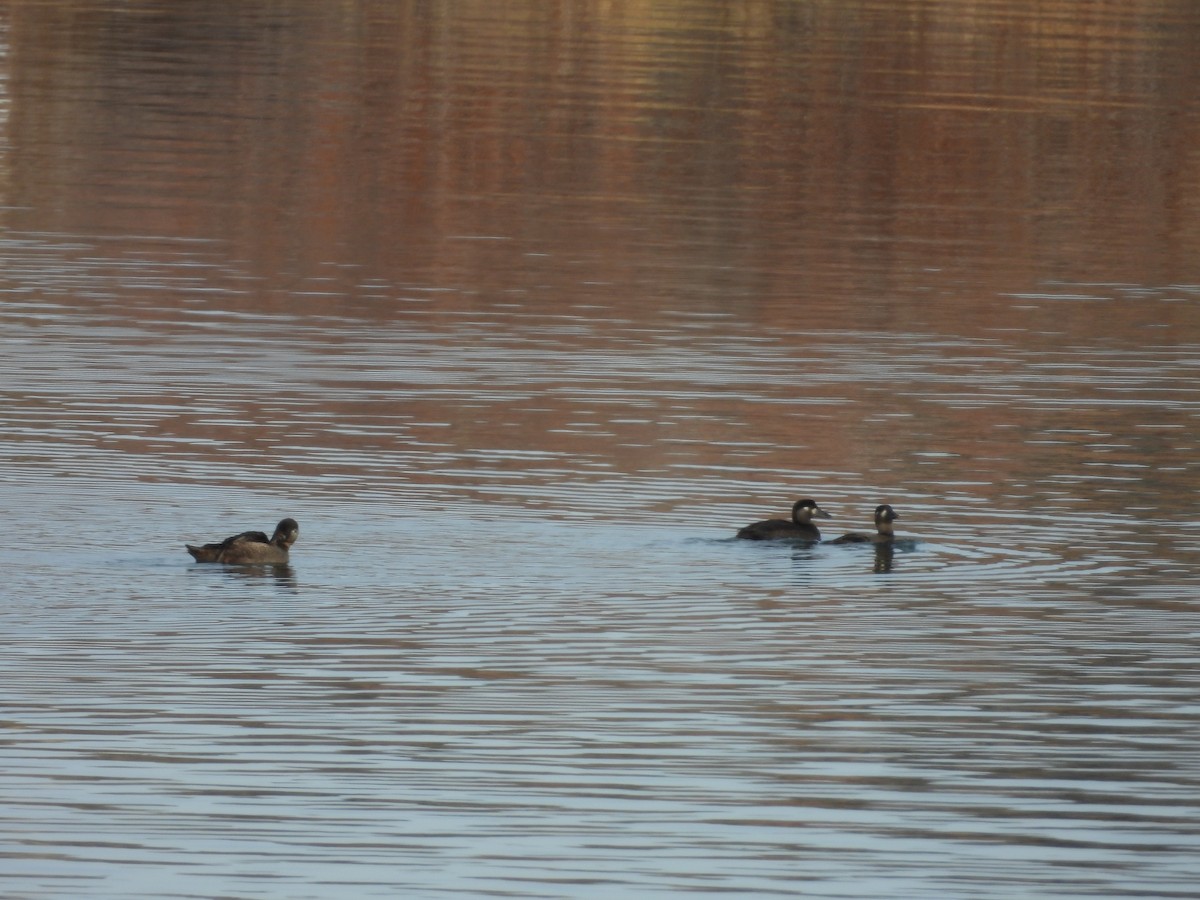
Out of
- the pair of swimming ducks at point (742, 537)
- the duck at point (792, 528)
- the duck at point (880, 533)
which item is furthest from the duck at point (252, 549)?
the duck at point (880, 533)

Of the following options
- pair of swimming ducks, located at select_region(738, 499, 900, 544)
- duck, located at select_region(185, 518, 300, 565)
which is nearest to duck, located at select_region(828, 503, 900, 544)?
pair of swimming ducks, located at select_region(738, 499, 900, 544)

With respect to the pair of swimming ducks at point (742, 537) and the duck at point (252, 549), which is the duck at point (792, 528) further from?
the duck at point (252, 549)

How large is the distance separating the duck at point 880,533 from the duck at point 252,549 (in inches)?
122

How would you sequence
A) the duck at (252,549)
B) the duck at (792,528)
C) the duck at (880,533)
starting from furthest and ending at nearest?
1. the duck at (880,533)
2. the duck at (792,528)
3. the duck at (252,549)

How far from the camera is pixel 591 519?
16266 millimetres

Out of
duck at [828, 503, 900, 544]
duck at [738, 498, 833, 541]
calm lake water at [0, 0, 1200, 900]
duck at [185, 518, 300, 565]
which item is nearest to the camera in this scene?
calm lake water at [0, 0, 1200, 900]

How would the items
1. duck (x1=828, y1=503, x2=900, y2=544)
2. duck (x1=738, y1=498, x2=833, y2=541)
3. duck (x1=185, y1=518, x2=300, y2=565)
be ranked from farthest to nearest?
duck (x1=828, y1=503, x2=900, y2=544), duck (x1=738, y1=498, x2=833, y2=541), duck (x1=185, y1=518, x2=300, y2=565)

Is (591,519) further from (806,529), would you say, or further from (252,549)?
(252,549)

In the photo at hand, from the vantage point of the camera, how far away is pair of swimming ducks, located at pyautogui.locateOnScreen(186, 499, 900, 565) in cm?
1459

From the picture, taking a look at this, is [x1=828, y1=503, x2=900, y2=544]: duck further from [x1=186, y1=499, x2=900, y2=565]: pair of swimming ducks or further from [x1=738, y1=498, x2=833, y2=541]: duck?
[x1=738, y1=498, x2=833, y2=541]: duck

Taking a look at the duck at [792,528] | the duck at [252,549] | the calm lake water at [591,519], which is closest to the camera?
the calm lake water at [591,519]

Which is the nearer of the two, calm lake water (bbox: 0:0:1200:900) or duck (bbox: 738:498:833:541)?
calm lake water (bbox: 0:0:1200:900)

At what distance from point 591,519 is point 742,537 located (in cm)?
97

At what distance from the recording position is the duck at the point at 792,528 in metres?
15.6
